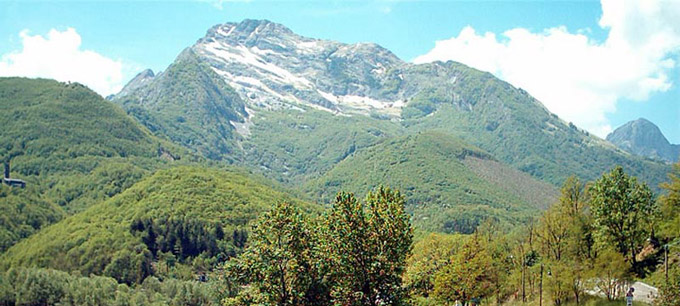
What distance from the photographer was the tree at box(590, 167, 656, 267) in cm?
6425

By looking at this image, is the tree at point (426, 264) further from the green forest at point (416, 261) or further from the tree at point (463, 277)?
the tree at point (463, 277)

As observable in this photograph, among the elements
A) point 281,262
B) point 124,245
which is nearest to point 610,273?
point 281,262

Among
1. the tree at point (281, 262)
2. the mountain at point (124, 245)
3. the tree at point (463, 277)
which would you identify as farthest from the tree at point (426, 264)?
the mountain at point (124, 245)

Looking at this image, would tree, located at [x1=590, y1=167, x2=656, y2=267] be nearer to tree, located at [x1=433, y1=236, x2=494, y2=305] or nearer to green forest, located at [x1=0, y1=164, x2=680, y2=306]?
green forest, located at [x1=0, y1=164, x2=680, y2=306]

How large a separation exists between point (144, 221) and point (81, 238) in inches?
797

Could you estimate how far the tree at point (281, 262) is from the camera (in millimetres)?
38281

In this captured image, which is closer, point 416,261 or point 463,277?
point 416,261

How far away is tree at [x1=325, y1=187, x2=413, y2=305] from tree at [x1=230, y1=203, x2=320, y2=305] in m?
2.02

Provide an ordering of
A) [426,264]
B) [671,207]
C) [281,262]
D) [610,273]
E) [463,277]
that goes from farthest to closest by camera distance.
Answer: [671,207]
[426,264]
[463,277]
[610,273]
[281,262]

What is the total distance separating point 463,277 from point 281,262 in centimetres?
2920

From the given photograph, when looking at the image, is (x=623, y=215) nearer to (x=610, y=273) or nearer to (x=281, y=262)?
(x=610, y=273)

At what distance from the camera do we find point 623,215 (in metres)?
64.5

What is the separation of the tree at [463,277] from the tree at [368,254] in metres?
23.7

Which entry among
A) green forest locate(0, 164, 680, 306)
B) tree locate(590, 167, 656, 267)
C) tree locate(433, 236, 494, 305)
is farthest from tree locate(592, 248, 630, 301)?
tree locate(433, 236, 494, 305)
